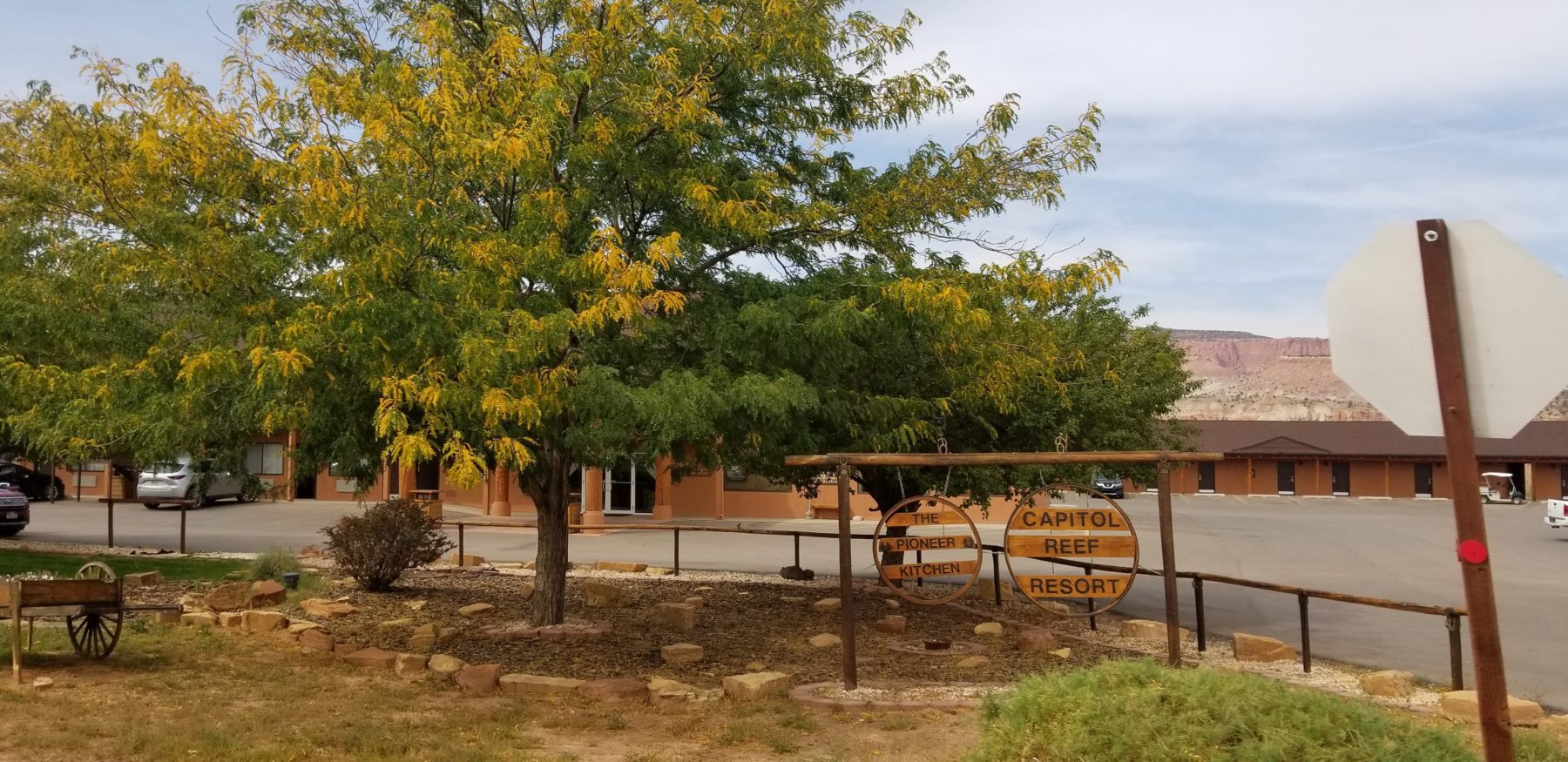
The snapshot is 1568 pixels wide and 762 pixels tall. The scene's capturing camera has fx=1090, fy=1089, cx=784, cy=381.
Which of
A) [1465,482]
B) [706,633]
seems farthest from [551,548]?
[1465,482]

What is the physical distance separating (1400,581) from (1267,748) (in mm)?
17184

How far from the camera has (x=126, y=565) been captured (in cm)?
1702

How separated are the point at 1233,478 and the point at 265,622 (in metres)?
57.2

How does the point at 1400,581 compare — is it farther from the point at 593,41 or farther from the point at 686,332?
the point at 593,41

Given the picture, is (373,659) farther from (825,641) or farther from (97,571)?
(825,641)

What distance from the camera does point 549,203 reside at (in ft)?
28.3

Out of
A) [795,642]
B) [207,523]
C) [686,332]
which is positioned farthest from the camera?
[207,523]

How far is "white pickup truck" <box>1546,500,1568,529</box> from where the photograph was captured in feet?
98.8

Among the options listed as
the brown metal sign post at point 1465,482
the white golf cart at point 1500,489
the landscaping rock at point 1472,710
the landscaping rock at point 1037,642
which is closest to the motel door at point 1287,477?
the white golf cart at point 1500,489

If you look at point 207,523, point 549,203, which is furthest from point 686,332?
point 207,523

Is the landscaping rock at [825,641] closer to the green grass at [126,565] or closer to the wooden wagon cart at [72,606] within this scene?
the wooden wagon cart at [72,606]

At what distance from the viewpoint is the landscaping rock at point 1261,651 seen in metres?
11.2

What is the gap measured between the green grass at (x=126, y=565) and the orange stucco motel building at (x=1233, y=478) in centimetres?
1444

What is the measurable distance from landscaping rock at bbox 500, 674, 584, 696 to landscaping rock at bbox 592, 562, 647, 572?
8852 mm
